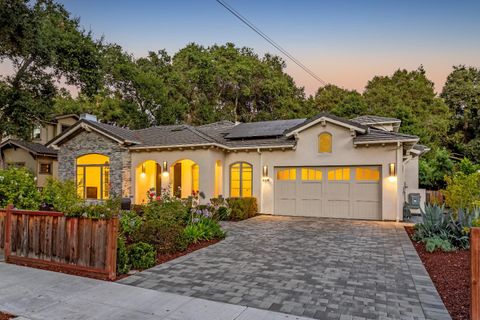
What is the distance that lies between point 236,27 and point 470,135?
26.8m

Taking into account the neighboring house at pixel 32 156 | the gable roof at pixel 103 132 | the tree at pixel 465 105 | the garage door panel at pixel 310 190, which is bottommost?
the garage door panel at pixel 310 190

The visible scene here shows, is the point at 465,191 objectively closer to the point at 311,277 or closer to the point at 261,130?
the point at 311,277

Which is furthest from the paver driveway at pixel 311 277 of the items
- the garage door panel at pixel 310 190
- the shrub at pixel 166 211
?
the garage door panel at pixel 310 190

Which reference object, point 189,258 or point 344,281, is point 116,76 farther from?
point 344,281

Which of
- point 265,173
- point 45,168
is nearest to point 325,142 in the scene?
point 265,173

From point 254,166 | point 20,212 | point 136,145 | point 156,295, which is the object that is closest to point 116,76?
point 136,145

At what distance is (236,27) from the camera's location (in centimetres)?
1202

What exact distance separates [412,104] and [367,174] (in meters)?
25.2

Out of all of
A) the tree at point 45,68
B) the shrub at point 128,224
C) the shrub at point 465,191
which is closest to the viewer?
the shrub at point 128,224

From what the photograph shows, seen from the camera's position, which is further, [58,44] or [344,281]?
[58,44]

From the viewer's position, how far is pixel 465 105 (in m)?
28.7

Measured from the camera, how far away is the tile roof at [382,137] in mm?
11750

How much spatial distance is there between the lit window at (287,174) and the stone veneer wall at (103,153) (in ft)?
25.0

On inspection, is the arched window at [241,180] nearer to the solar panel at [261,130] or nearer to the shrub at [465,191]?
the solar panel at [261,130]
